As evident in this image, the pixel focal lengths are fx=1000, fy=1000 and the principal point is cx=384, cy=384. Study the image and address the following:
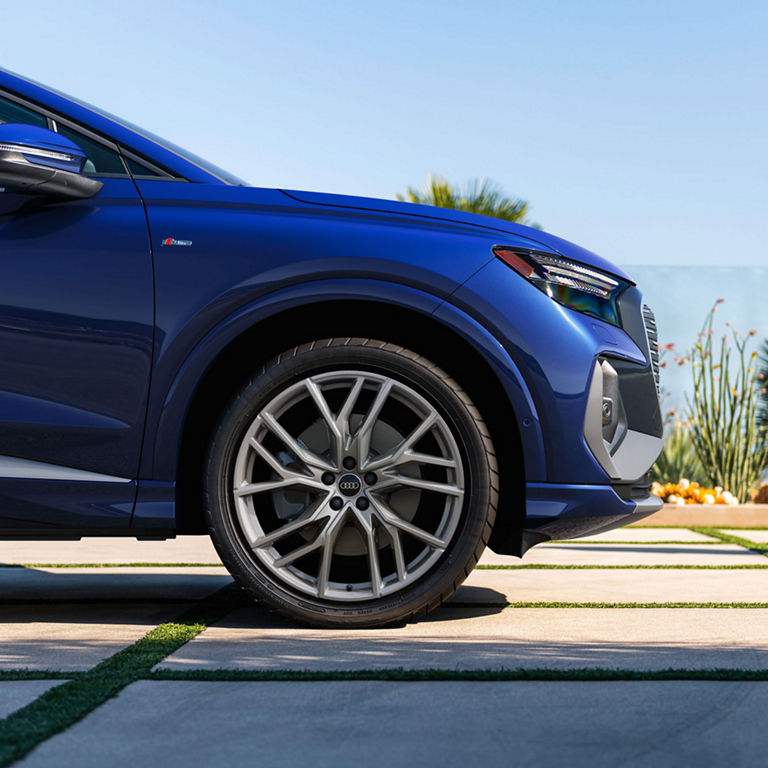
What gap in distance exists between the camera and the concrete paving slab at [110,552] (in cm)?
466

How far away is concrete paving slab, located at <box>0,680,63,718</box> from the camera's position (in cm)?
191

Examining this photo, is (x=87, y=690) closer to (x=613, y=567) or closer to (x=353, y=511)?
(x=353, y=511)

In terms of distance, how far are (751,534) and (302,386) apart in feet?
14.7

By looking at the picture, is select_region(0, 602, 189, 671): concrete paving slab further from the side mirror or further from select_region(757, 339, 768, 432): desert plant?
select_region(757, 339, 768, 432): desert plant

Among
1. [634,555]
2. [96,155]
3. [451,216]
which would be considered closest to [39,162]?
[96,155]

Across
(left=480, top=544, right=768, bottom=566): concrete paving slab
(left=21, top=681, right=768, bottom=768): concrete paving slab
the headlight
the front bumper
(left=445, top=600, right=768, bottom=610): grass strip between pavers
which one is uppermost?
the headlight

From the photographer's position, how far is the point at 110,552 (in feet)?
16.7

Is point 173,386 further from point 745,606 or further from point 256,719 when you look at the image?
point 745,606

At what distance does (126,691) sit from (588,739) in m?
0.93

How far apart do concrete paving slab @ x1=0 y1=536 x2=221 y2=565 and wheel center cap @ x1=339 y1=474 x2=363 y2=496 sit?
6.28 ft

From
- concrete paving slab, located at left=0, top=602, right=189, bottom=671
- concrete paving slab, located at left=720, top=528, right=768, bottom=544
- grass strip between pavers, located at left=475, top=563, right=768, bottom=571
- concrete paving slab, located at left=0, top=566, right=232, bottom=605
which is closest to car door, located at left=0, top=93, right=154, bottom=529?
concrete paving slab, located at left=0, top=602, right=189, bottom=671

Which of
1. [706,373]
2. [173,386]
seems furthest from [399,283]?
[706,373]

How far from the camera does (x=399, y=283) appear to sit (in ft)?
9.25

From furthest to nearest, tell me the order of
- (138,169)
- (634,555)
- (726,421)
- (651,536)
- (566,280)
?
(726,421) < (651,536) < (634,555) < (138,169) < (566,280)
